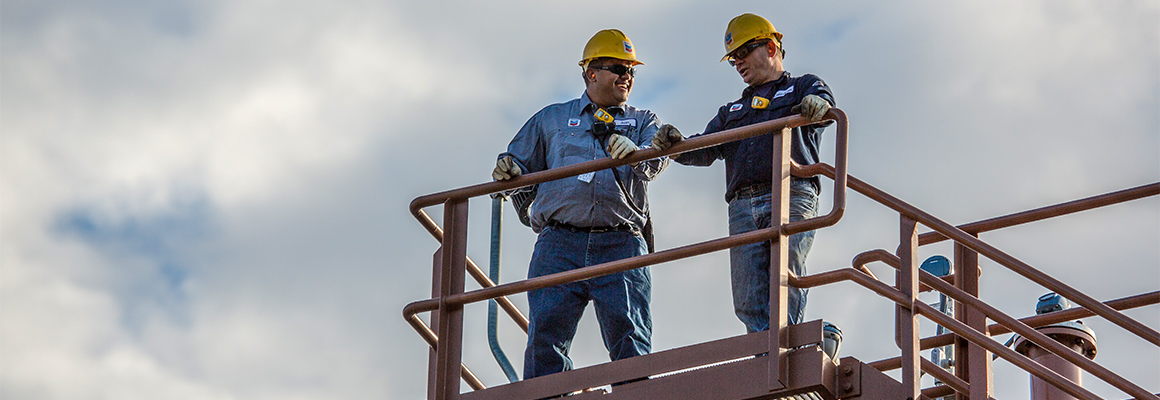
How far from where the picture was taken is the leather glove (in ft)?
25.2

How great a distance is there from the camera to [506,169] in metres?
7.69

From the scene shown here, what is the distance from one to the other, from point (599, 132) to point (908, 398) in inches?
101

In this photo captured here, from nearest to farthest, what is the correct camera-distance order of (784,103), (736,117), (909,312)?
1. (909,312)
2. (784,103)
3. (736,117)

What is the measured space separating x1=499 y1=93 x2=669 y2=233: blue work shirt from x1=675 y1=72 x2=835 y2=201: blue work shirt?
0.30m

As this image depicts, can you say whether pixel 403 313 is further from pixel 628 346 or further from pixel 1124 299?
pixel 1124 299

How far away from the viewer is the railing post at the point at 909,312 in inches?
252

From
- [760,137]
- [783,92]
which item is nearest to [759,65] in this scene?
[783,92]

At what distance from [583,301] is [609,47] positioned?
5.05 feet

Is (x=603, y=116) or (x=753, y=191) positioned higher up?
(x=603, y=116)

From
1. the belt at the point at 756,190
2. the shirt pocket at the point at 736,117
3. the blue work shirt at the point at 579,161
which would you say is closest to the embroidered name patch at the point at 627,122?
the blue work shirt at the point at 579,161

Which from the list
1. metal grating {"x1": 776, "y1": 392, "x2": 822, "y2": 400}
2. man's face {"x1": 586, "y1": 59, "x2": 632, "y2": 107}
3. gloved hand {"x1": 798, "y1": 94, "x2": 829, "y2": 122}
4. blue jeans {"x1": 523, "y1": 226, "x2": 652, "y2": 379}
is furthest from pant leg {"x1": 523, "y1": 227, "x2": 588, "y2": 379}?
gloved hand {"x1": 798, "y1": 94, "x2": 829, "y2": 122}

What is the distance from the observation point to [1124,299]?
774 cm

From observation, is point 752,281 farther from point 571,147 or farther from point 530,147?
point 530,147

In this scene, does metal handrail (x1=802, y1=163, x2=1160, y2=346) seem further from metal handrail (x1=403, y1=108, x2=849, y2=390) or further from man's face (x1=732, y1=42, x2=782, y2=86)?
man's face (x1=732, y1=42, x2=782, y2=86)
